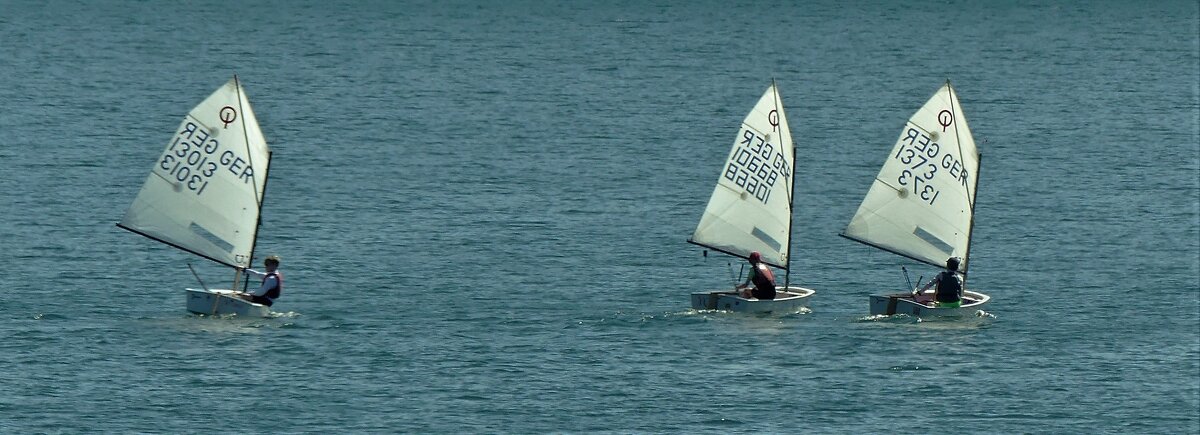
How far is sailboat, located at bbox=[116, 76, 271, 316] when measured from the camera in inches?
3696

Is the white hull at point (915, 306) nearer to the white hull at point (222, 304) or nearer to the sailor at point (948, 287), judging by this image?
the sailor at point (948, 287)

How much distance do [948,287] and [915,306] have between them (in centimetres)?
143

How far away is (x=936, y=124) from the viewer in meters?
96.9

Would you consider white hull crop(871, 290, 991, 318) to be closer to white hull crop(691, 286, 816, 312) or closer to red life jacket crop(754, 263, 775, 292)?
white hull crop(691, 286, 816, 312)

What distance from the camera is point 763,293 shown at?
93.0 m

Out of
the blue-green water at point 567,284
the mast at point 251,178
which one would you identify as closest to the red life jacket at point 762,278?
the blue-green water at point 567,284

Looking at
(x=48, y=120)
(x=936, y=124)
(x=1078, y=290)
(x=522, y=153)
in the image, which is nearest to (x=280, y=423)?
(x=936, y=124)

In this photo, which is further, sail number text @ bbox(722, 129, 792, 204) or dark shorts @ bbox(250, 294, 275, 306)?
sail number text @ bbox(722, 129, 792, 204)

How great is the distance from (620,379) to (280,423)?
42.0 feet

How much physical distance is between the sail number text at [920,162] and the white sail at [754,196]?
4481 mm

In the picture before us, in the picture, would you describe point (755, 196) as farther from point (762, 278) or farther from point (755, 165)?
point (762, 278)

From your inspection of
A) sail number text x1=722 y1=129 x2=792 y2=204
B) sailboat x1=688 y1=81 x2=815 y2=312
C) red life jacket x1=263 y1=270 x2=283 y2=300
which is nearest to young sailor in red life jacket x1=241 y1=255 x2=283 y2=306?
red life jacket x1=263 y1=270 x2=283 y2=300

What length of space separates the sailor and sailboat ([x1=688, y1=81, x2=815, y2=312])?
595 cm

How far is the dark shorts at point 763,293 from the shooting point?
9288cm
